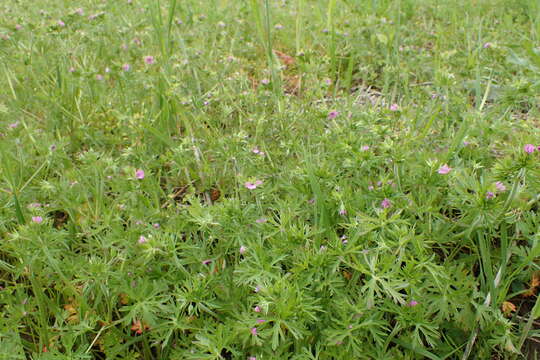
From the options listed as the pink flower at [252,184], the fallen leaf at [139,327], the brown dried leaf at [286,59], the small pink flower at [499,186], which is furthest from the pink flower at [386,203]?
the brown dried leaf at [286,59]

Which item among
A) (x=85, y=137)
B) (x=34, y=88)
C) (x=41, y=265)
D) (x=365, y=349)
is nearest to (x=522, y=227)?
(x=365, y=349)

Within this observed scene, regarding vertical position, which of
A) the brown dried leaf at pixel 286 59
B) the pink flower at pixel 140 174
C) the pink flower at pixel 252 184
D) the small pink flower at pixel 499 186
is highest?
the small pink flower at pixel 499 186

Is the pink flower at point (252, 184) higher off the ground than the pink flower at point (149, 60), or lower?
lower

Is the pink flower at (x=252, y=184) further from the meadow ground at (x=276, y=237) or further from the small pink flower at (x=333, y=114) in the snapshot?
the small pink flower at (x=333, y=114)

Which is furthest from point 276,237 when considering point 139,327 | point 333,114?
point 333,114

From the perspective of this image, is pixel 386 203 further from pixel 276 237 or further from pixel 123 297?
pixel 123 297

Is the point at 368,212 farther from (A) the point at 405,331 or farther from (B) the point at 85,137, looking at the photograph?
(B) the point at 85,137

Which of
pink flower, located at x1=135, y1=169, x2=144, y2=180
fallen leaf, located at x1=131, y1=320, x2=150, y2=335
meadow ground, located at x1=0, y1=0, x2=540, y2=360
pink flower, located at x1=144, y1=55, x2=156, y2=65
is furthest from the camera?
pink flower, located at x1=144, y1=55, x2=156, y2=65

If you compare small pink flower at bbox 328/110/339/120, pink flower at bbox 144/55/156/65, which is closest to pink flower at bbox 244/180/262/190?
small pink flower at bbox 328/110/339/120

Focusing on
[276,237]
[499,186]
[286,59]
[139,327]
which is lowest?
[139,327]

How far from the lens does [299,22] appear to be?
308 centimetres

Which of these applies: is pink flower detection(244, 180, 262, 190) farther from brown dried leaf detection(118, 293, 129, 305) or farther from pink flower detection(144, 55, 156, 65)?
pink flower detection(144, 55, 156, 65)

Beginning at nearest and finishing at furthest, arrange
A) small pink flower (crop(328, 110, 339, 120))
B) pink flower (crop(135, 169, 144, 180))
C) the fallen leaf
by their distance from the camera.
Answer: the fallen leaf → pink flower (crop(135, 169, 144, 180)) → small pink flower (crop(328, 110, 339, 120))

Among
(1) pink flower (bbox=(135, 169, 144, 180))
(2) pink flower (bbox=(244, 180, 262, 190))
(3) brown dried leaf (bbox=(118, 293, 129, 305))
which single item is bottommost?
(3) brown dried leaf (bbox=(118, 293, 129, 305))
